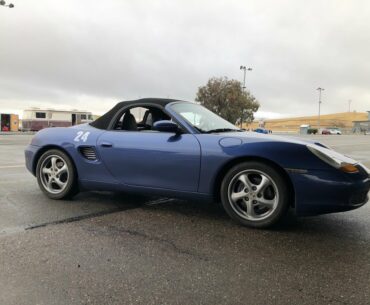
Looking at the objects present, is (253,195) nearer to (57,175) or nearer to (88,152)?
(88,152)

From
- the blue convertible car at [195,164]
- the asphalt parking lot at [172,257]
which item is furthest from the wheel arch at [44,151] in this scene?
the asphalt parking lot at [172,257]

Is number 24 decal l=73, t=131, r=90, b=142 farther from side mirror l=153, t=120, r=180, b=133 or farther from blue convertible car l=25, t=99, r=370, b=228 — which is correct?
side mirror l=153, t=120, r=180, b=133

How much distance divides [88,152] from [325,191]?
8.74 ft

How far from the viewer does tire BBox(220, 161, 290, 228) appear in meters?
3.74

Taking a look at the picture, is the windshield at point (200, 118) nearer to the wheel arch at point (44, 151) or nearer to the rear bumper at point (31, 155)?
the wheel arch at point (44, 151)

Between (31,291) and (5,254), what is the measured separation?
753 mm

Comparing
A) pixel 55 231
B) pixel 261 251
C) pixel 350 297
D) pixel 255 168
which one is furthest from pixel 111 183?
pixel 350 297

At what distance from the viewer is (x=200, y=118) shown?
4652 mm

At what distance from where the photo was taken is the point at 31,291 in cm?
257

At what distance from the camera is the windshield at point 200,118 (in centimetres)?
442

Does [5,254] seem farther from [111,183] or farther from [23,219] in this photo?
[111,183]

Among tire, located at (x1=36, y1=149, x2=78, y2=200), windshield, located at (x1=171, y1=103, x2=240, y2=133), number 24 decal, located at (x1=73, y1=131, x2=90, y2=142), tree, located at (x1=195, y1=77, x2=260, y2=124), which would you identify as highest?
tree, located at (x1=195, y1=77, x2=260, y2=124)

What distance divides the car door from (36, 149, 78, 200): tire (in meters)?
0.56

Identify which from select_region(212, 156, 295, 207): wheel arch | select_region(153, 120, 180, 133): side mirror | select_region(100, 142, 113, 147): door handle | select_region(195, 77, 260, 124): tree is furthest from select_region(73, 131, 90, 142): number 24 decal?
select_region(195, 77, 260, 124): tree
